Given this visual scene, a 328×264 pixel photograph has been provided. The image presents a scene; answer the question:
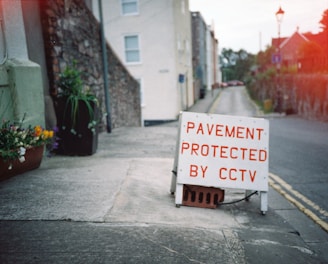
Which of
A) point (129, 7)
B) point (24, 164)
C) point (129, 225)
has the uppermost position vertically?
point (129, 7)

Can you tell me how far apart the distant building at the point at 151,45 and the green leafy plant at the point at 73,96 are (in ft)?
53.9

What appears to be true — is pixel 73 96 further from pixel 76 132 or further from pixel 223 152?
pixel 223 152

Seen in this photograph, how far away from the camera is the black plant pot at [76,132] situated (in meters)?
5.74

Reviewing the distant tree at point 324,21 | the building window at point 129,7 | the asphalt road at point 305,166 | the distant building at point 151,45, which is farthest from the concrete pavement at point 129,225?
the building window at point 129,7

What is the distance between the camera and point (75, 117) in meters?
5.74

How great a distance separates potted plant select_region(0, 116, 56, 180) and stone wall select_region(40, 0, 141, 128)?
1.78 metres

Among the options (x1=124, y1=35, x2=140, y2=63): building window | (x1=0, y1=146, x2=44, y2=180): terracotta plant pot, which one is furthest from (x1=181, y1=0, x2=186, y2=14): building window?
(x1=0, y1=146, x2=44, y2=180): terracotta plant pot

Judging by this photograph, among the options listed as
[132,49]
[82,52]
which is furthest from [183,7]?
[82,52]

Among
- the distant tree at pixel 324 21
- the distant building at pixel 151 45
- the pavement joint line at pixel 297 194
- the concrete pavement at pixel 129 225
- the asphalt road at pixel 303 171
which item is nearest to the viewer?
the concrete pavement at pixel 129 225

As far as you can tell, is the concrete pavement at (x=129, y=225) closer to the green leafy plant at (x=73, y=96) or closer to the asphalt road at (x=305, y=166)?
the asphalt road at (x=305, y=166)

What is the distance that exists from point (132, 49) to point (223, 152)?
65.0 feet

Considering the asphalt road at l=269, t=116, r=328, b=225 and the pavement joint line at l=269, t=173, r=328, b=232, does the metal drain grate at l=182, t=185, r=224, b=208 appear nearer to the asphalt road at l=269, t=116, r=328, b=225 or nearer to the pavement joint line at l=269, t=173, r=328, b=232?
the pavement joint line at l=269, t=173, r=328, b=232

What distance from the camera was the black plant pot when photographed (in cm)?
574

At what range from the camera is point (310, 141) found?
30.6 ft
